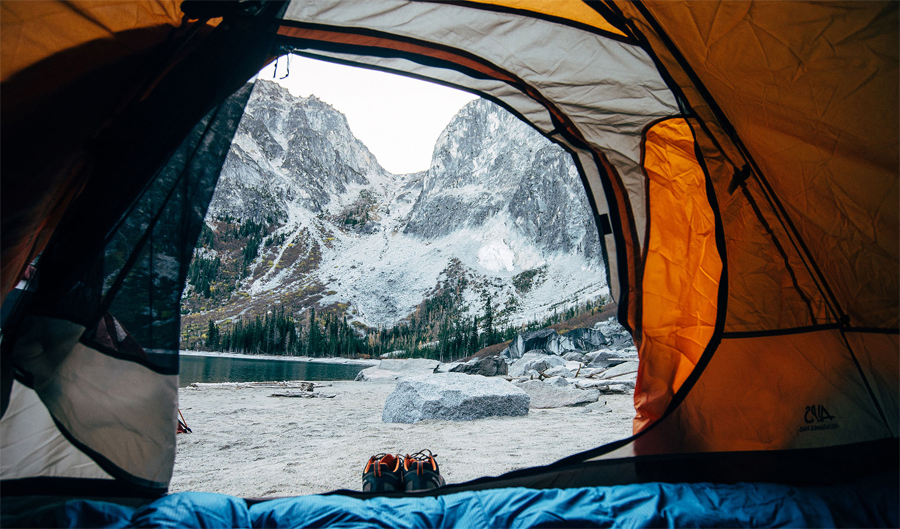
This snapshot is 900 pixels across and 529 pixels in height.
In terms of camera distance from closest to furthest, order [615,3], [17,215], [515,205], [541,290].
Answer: [17,215] < [615,3] < [541,290] < [515,205]

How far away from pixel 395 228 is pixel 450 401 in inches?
4796

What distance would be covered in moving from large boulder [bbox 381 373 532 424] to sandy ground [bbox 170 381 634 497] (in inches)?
7.0

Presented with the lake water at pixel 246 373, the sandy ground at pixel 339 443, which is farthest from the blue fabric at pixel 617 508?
the lake water at pixel 246 373

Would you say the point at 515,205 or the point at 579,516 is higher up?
the point at 515,205

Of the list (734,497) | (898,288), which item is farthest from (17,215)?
(898,288)

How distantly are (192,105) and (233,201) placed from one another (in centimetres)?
13497

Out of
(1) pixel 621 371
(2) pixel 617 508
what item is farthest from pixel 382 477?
(1) pixel 621 371

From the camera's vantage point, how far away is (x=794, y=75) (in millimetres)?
1927

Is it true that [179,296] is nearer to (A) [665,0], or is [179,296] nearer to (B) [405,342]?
(A) [665,0]

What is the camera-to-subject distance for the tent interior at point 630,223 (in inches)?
68.2

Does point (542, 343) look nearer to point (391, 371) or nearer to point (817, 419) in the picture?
point (391, 371)

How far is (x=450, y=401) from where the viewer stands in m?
5.36

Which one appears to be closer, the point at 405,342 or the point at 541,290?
the point at 405,342

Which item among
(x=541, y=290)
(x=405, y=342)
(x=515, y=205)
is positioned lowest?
(x=405, y=342)
